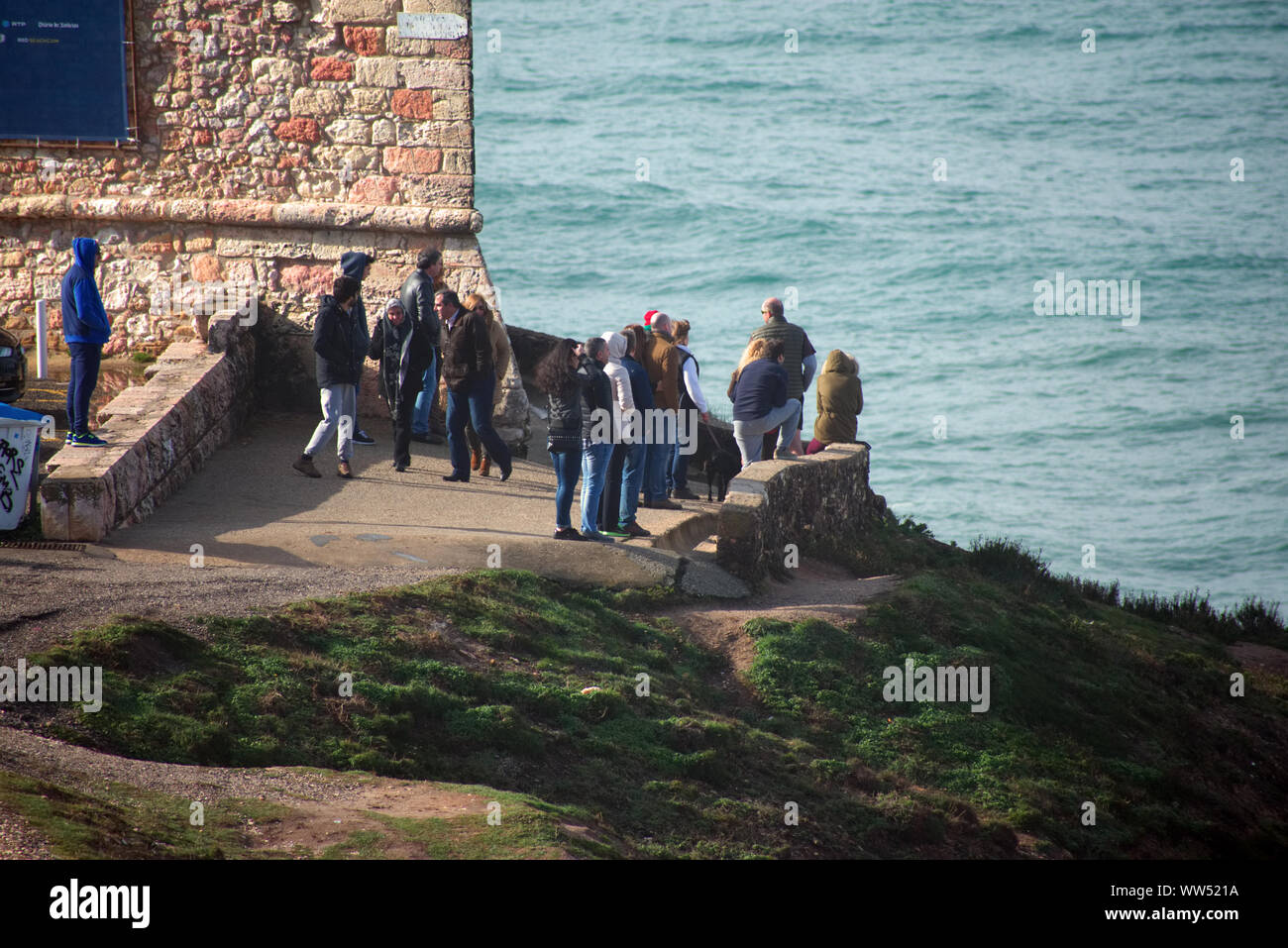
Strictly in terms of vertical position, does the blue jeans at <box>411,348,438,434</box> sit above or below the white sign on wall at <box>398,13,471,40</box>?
below

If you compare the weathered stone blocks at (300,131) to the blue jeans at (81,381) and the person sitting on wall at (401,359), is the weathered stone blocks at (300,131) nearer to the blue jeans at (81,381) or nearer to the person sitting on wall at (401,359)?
the person sitting on wall at (401,359)

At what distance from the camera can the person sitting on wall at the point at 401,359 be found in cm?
1205

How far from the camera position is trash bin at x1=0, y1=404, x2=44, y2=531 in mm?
9445

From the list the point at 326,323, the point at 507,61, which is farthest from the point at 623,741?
the point at 507,61

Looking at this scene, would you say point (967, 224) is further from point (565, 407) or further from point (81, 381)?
point (81, 381)

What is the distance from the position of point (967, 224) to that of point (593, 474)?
4574 cm

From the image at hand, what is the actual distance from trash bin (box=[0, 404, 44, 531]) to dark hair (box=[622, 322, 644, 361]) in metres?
4.53

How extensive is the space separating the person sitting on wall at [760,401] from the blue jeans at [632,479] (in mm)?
1582

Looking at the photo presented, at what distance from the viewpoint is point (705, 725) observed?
820 cm

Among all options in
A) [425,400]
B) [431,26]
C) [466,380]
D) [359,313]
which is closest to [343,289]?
[359,313]

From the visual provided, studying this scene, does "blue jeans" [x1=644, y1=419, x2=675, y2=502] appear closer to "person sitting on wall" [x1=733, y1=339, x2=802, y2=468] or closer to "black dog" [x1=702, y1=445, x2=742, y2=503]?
"person sitting on wall" [x1=733, y1=339, x2=802, y2=468]

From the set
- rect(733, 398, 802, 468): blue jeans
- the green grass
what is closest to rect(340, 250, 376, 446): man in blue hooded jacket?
rect(733, 398, 802, 468): blue jeans

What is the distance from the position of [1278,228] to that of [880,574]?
44.0 m

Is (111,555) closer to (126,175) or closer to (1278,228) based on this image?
(126,175)
